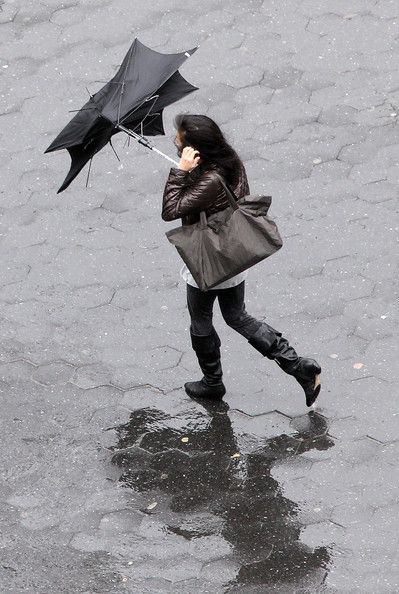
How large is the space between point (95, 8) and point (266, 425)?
495 centimetres

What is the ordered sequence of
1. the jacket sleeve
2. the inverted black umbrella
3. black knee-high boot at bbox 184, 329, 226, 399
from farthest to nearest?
1. black knee-high boot at bbox 184, 329, 226, 399
2. the inverted black umbrella
3. the jacket sleeve

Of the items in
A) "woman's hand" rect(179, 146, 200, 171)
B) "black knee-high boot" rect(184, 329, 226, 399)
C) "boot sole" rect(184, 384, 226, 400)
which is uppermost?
"woman's hand" rect(179, 146, 200, 171)

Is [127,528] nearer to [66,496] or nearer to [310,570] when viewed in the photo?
[66,496]

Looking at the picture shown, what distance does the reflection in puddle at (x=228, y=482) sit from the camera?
633 cm

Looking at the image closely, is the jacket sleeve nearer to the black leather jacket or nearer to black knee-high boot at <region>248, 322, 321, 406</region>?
the black leather jacket

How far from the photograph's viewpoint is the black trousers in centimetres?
693

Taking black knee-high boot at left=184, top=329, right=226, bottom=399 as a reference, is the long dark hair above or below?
above

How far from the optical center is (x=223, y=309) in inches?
278

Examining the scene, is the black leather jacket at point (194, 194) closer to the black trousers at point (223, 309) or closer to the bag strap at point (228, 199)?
the bag strap at point (228, 199)

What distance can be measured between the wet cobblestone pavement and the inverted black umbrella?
141cm

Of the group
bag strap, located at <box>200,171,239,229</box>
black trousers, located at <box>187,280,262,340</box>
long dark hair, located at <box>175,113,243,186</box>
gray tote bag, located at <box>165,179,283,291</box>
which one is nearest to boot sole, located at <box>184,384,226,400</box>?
black trousers, located at <box>187,280,262,340</box>

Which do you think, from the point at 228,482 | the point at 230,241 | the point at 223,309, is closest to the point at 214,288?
the point at 223,309

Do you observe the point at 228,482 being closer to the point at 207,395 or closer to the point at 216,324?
the point at 207,395

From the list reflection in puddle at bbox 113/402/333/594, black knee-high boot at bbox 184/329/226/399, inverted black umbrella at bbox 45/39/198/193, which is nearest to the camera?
reflection in puddle at bbox 113/402/333/594
